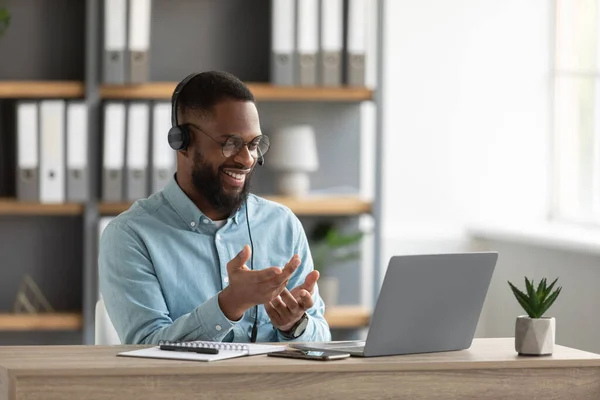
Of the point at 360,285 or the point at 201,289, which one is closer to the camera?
the point at 201,289

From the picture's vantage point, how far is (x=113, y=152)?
385 centimetres

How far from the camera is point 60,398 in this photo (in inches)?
72.4

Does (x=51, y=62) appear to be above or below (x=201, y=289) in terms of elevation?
above

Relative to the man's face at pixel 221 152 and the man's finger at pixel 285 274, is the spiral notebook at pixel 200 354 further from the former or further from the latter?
the man's face at pixel 221 152

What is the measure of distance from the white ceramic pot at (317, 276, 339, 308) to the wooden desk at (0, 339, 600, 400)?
6.37 feet

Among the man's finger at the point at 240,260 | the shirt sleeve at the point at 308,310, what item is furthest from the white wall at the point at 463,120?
the man's finger at the point at 240,260

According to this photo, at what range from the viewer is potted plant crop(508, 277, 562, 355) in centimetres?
208

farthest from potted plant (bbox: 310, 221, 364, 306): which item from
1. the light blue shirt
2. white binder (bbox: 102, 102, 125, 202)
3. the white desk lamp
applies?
the light blue shirt

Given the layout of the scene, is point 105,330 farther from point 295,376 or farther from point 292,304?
point 295,376

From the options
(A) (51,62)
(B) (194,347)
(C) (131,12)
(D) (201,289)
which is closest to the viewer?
(B) (194,347)

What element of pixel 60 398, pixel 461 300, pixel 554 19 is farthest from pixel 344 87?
pixel 60 398

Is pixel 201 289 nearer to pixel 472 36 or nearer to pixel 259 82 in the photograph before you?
pixel 259 82

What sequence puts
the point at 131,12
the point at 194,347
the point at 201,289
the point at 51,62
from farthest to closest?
the point at 51,62 < the point at 131,12 < the point at 201,289 < the point at 194,347

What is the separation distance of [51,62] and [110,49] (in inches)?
14.2
